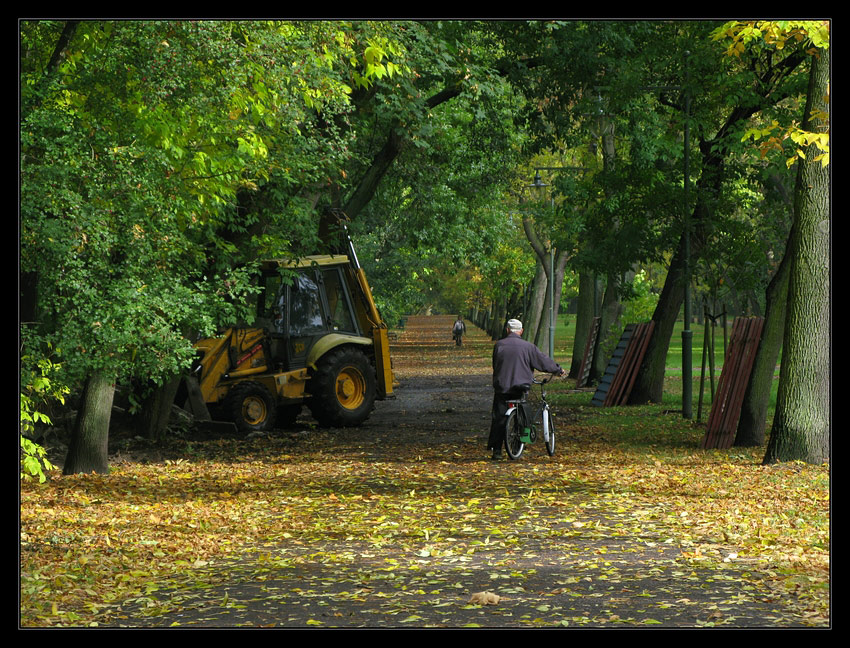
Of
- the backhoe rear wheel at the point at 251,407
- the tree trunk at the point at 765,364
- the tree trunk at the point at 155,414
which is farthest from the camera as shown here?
the backhoe rear wheel at the point at 251,407

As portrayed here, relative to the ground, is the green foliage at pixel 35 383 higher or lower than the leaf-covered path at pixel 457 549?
higher

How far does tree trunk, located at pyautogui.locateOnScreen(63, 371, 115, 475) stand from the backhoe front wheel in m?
6.36

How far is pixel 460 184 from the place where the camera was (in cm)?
3244

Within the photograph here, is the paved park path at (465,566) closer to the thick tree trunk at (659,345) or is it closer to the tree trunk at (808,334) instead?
the tree trunk at (808,334)

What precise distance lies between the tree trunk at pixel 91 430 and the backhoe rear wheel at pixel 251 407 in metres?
5.23

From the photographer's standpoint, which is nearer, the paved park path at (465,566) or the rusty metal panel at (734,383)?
the paved park path at (465,566)

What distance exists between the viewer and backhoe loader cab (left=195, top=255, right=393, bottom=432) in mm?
20141

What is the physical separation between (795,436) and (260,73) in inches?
291

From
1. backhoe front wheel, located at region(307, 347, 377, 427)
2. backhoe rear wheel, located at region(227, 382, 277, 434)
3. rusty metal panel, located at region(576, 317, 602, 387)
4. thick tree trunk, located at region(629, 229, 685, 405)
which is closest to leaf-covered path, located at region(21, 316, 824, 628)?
backhoe rear wheel, located at region(227, 382, 277, 434)

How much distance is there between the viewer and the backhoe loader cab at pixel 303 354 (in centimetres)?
2014

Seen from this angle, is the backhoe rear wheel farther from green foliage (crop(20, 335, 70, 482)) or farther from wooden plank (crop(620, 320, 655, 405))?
wooden plank (crop(620, 320, 655, 405))

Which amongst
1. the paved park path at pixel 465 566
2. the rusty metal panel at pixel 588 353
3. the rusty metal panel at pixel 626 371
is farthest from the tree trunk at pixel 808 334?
the rusty metal panel at pixel 588 353

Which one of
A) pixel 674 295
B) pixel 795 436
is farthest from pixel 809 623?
pixel 674 295

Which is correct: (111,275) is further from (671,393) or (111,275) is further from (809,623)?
(671,393)
